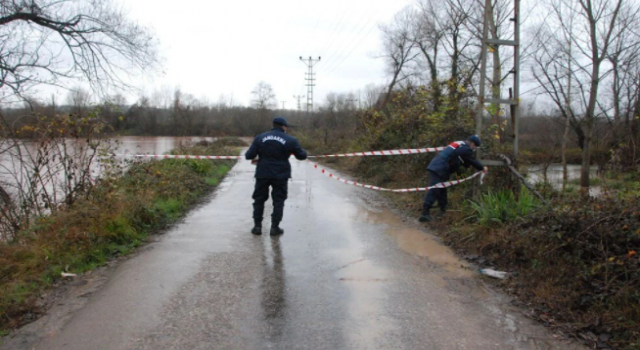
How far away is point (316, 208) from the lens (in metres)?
9.56

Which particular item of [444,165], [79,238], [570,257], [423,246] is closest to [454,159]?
[444,165]

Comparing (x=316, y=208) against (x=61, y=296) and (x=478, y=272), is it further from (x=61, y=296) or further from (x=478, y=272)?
(x=61, y=296)

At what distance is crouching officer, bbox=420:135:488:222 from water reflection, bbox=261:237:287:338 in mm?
3131

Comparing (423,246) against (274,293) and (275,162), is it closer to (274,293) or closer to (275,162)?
(275,162)

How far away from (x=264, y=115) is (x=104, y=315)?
2286 inches

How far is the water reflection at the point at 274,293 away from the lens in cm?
378

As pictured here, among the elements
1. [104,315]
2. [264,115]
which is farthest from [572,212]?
[264,115]

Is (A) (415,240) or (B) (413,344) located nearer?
(B) (413,344)

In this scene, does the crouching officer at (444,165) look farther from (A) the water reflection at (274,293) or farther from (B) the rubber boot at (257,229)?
(A) the water reflection at (274,293)

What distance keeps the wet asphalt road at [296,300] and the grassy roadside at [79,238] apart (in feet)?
1.35

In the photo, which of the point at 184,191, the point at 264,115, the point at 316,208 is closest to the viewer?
the point at 316,208

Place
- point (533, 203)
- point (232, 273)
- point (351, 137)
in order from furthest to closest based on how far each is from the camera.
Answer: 1. point (351, 137)
2. point (533, 203)
3. point (232, 273)

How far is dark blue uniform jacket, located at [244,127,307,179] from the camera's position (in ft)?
22.6

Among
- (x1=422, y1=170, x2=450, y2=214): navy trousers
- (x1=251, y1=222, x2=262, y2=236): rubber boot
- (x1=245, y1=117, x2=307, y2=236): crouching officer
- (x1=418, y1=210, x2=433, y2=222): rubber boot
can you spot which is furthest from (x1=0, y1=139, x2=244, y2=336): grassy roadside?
(x1=422, y1=170, x2=450, y2=214): navy trousers
